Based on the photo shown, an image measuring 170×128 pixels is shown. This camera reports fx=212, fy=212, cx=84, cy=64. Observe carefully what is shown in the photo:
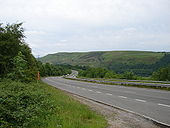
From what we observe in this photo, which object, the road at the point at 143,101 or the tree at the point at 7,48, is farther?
the tree at the point at 7,48

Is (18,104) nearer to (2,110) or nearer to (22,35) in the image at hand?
(2,110)

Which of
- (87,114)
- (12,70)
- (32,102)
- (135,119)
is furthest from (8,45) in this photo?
(135,119)

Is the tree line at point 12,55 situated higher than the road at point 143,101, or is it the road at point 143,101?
the tree line at point 12,55

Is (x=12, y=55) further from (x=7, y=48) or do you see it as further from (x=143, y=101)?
(x=143, y=101)

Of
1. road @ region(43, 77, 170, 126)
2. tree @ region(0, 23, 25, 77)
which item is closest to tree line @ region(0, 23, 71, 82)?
tree @ region(0, 23, 25, 77)

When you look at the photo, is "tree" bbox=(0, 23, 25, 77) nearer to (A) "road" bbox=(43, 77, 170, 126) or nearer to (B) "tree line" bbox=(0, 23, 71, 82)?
(B) "tree line" bbox=(0, 23, 71, 82)

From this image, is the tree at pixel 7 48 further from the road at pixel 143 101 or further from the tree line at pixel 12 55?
the road at pixel 143 101

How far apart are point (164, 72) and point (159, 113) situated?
6198cm

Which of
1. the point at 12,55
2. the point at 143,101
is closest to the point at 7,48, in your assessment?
the point at 12,55

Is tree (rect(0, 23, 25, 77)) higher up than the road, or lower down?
higher up

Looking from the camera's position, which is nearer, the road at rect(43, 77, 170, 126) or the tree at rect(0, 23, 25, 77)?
the road at rect(43, 77, 170, 126)

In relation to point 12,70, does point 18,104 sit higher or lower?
lower

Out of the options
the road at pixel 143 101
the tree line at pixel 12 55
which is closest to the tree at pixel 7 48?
the tree line at pixel 12 55

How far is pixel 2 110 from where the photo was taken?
6602 mm
